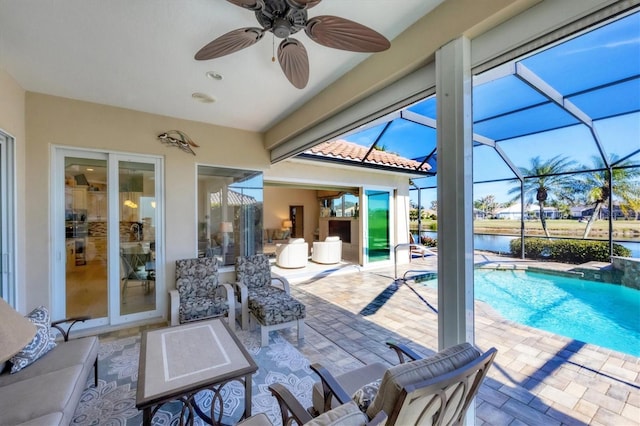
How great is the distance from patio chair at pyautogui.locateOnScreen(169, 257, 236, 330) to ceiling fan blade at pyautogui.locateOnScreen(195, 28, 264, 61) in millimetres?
2763

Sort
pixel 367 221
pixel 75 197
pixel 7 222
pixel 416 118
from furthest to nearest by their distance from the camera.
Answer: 1. pixel 367 221
2. pixel 416 118
3. pixel 75 197
4. pixel 7 222

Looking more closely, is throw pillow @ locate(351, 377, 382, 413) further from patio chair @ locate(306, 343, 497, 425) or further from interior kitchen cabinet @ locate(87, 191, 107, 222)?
interior kitchen cabinet @ locate(87, 191, 107, 222)

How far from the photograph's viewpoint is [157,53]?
7.59ft

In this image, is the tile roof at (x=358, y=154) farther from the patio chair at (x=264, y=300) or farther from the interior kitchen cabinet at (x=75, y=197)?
the interior kitchen cabinet at (x=75, y=197)

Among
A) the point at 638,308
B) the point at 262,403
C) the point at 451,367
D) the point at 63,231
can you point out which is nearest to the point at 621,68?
the point at 638,308

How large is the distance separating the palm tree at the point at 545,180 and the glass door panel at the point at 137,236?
15.4ft

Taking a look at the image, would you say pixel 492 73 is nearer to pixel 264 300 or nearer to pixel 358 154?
pixel 264 300

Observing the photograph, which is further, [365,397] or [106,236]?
[106,236]

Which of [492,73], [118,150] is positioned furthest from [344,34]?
[118,150]

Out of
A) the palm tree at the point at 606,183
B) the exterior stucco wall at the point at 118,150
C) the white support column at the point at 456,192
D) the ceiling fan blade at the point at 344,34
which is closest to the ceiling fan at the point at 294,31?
the ceiling fan blade at the point at 344,34

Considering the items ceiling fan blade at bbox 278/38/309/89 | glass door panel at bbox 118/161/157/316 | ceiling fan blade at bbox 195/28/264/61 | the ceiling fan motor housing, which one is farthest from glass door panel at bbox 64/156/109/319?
the ceiling fan motor housing

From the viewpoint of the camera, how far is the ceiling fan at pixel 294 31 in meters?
1.39

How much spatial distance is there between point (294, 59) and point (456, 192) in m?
1.44

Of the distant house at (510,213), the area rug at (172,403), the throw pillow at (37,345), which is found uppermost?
the distant house at (510,213)
